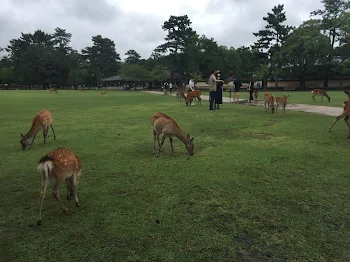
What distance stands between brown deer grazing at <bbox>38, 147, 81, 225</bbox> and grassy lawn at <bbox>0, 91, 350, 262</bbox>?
28 centimetres

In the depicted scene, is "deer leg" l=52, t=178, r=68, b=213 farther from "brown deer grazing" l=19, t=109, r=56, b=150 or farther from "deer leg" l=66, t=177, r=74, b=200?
"brown deer grazing" l=19, t=109, r=56, b=150

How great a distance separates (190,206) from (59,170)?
1849mm

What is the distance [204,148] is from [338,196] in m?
3.57

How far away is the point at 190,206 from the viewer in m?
4.29

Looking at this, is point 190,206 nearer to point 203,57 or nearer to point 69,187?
point 69,187

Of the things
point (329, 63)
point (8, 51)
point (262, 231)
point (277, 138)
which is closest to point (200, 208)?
point (262, 231)

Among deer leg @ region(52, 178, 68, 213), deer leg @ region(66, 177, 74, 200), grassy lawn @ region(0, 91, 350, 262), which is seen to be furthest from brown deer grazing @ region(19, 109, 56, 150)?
deer leg @ region(52, 178, 68, 213)

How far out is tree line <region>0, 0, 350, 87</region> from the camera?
50188 millimetres

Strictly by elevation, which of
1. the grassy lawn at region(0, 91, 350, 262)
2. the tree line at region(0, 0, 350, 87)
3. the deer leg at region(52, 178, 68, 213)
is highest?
the tree line at region(0, 0, 350, 87)

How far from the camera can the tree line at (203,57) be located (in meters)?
50.2

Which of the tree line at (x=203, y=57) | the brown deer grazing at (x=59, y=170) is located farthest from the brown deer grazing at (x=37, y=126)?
the tree line at (x=203, y=57)

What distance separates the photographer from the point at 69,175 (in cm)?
423

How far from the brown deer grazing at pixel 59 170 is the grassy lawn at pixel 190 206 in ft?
0.92

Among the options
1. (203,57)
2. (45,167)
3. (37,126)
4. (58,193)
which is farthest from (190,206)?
(203,57)
